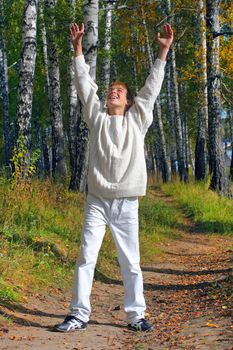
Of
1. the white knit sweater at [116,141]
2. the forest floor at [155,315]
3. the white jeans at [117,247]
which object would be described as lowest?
the forest floor at [155,315]

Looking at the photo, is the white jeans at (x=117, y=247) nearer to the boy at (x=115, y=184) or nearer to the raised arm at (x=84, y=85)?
the boy at (x=115, y=184)

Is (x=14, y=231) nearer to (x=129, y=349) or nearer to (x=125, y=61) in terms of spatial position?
(x=129, y=349)

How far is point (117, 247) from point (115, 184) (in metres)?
0.53

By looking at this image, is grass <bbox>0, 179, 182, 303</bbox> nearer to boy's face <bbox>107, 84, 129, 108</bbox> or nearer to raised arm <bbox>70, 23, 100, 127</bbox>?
raised arm <bbox>70, 23, 100, 127</bbox>

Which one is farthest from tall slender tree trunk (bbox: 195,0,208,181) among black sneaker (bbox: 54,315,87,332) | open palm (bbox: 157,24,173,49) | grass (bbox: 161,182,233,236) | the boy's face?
black sneaker (bbox: 54,315,87,332)

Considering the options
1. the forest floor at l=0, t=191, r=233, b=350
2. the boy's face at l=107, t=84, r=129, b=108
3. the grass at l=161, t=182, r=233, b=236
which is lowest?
the grass at l=161, t=182, r=233, b=236

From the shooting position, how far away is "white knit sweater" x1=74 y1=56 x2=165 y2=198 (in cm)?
527

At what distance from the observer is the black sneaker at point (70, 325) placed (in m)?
5.18

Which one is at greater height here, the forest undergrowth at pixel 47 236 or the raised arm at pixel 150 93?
the raised arm at pixel 150 93

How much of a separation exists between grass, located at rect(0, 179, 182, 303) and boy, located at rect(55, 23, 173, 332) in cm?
105

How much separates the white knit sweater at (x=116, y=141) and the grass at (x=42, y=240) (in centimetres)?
155

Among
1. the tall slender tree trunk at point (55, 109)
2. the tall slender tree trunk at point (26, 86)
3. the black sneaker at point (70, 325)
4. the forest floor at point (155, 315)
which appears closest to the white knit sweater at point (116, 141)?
the black sneaker at point (70, 325)

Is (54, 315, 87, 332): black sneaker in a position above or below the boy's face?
below

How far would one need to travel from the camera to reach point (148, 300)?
23.2 ft
